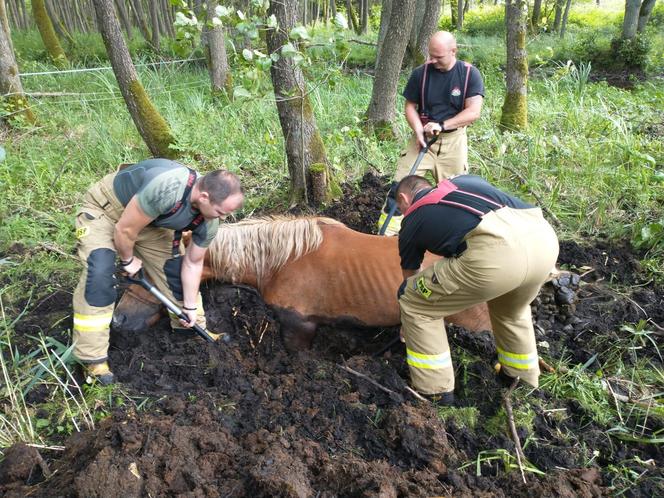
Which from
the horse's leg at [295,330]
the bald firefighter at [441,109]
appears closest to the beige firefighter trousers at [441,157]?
the bald firefighter at [441,109]

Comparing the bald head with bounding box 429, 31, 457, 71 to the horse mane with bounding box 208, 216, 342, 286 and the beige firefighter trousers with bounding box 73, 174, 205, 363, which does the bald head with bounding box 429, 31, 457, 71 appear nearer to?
the horse mane with bounding box 208, 216, 342, 286

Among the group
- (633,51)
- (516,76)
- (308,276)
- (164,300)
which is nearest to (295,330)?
(308,276)

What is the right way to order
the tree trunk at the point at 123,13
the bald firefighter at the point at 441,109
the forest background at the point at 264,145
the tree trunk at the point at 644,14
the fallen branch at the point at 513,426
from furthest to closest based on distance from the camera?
the tree trunk at the point at 123,13
the tree trunk at the point at 644,14
the bald firefighter at the point at 441,109
the forest background at the point at 264,145
the fallen branch at the point at 513,426

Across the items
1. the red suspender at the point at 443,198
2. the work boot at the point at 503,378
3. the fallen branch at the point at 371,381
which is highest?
the red suspender at the point at 443,198

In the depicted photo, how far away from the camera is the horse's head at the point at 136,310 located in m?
3.68

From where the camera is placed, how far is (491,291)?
2746mm

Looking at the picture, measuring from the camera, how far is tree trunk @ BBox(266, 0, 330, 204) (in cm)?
447

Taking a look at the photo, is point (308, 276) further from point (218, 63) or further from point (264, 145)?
point (218, 63)

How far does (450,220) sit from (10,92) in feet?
23.0

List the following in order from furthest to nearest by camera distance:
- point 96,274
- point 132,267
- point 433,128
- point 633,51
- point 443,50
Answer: point 633,51 < point 433,128 < point 443,50 < point 132,267 < point 96,274

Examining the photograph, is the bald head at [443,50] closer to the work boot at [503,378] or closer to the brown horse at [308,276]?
the brown horse at [308,276]

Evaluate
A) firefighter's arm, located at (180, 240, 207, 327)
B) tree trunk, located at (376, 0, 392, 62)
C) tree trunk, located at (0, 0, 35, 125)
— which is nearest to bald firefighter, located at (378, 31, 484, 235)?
firefighter's arm, located at (180, 240, 207, 327)

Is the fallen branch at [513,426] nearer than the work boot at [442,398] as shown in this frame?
Yes

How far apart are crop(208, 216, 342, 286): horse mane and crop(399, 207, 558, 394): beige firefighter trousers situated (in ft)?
3.53
